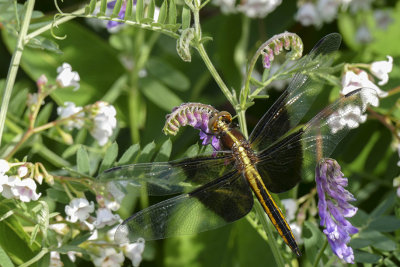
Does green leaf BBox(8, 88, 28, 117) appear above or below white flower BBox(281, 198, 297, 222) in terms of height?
above

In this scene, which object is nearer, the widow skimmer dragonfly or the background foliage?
the widow skimmer dragonfly

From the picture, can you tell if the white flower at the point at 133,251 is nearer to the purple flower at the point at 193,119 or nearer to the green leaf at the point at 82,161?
the green leaf at the point at 82,161

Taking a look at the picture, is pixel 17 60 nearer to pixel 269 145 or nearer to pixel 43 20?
pixel 43 20

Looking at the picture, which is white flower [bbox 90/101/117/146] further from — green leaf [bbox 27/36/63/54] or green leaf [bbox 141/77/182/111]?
green leaf [bbox 141/77/182/111]

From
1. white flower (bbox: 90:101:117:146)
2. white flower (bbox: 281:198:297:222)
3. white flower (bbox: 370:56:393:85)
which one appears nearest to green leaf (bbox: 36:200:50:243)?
white flower (bbox: 90:101:117:146)

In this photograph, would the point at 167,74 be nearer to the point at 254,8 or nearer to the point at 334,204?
the point at 254,8
